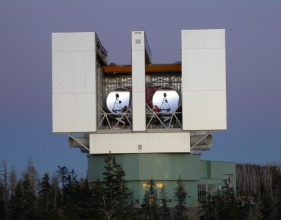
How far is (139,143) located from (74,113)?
23.2 ft

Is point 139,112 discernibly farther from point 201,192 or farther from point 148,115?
point 201,192

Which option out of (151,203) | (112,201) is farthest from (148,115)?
(112,201)

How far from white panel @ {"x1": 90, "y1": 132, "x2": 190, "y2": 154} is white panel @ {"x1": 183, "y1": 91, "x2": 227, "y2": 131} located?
2.21 metres

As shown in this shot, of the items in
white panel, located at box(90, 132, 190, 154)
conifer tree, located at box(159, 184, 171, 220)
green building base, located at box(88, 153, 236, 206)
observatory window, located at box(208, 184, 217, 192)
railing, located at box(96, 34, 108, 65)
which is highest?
railing, located at box(96, 34, 108, 65)

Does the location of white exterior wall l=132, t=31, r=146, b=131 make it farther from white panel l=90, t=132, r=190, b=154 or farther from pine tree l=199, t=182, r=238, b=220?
pine tree l=199, t=182, r=238, b=220

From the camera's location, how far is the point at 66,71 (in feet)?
249

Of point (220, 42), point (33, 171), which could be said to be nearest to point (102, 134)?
point (220, 42)

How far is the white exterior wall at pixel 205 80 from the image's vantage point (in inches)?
2972

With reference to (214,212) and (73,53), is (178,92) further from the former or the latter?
(214,212)

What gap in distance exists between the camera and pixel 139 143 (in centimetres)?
7712

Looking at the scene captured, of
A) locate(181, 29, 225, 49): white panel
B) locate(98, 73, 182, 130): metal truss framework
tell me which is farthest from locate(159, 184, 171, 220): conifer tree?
locate(181, 29, 225, 49): white panel

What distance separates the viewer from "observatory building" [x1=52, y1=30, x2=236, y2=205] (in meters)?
75.6

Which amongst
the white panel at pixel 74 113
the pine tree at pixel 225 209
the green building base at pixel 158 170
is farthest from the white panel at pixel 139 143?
the pine tree at pixel 225 209

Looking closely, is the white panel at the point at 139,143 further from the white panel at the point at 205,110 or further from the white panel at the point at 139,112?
the white panel at the point at 205,110
